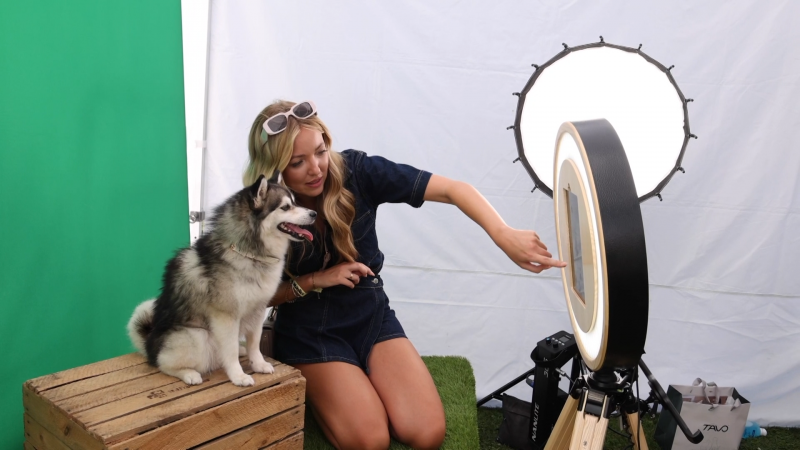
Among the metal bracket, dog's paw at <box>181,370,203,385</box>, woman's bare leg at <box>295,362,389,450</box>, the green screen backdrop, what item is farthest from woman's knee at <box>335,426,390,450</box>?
the metal bracket

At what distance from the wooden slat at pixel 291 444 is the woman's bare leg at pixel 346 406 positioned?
0.21 meters

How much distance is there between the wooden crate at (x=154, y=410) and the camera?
4.93ft

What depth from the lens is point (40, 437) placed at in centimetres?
170

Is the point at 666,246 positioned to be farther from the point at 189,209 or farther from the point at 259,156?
the point at 189,209

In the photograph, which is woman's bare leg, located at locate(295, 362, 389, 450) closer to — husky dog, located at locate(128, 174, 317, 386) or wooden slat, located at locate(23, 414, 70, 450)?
husky dog, located at locate(128, 174, 317, 386)

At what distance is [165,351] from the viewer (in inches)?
70.0

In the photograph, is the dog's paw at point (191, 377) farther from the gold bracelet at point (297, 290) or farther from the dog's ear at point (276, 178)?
the dog's ear at point (276, 178)

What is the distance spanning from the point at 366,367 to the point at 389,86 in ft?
4.49

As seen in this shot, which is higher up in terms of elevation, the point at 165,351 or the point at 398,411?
the point at 165,351

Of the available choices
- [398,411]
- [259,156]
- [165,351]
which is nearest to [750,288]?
[398,411]

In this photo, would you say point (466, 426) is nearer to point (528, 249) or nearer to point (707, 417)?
point (528, 249)

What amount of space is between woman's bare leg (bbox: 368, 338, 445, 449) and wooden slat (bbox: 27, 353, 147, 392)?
0.86 metres

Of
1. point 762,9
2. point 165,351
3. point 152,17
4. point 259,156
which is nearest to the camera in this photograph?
point 165,351

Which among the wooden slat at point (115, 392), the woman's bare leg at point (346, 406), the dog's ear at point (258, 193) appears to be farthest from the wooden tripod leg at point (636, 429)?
the wooden slat at point (115, 392)
